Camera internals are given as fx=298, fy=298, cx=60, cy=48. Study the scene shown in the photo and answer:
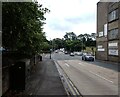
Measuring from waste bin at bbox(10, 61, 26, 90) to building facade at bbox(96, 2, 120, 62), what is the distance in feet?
111

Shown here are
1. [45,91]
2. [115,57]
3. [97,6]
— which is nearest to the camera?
[45,91]

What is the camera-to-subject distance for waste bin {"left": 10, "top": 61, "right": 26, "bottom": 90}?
1536 cm

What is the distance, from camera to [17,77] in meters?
15.6

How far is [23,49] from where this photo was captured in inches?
846

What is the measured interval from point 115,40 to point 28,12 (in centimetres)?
3913

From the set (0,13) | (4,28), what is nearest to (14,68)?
(4,28)

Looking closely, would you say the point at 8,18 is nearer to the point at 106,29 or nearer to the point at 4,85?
the point at 4,85

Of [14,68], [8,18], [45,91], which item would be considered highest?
[8,18]

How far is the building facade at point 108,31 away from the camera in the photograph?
49.7 meters

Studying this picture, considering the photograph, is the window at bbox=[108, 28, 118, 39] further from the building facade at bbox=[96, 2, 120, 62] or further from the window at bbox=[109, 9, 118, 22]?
the window at bbox=[109, 9, 118, 22]

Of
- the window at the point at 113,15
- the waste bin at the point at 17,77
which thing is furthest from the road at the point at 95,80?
the window at the point at 113,15

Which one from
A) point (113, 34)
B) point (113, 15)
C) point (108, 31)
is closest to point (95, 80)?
point (113, 34)

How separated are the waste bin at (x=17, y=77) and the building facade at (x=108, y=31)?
33923 mm

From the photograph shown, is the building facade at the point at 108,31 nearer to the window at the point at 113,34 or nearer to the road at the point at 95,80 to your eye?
the window at the point at 113,34
